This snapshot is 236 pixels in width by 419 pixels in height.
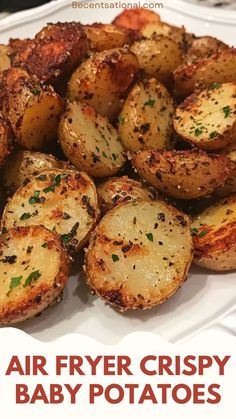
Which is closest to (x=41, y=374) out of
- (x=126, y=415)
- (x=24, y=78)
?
(x=126, y=415)

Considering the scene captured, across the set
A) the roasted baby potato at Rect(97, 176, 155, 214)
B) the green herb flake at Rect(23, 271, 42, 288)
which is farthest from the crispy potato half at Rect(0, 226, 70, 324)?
the roasted baby potato at Rect(97, 176, 155, 214)

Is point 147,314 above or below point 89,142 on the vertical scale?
below

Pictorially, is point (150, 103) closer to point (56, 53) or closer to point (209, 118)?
point (209, 118)

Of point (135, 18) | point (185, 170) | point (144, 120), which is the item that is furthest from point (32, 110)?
point (135, 18)

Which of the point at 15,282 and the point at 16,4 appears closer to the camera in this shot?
the point at 15,282

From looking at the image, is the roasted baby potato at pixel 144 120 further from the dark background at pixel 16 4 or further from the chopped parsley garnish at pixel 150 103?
the dark background at pixel 16 4
